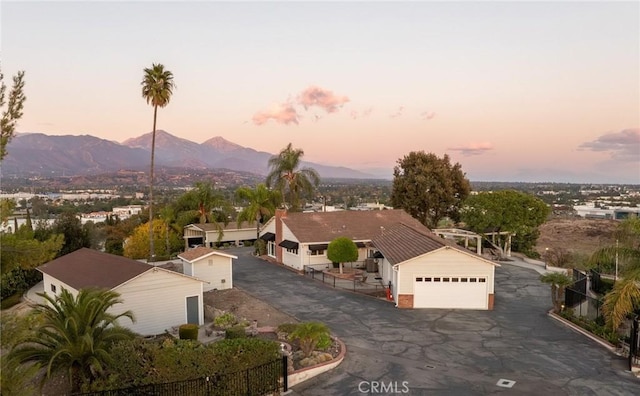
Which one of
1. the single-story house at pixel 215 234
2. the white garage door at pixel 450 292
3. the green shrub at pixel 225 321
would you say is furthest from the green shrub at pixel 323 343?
the single-story house at pixel 215 234

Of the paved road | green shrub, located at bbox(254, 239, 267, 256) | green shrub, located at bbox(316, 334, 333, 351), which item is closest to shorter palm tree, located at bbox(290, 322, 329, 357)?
green shrub, located at bbox(316, 334, 333, 351)

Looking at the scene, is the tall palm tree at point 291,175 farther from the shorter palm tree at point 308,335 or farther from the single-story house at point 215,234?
the shorter palm tree at point 308,335

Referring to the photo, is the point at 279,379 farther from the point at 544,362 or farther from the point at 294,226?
the point at 294,226

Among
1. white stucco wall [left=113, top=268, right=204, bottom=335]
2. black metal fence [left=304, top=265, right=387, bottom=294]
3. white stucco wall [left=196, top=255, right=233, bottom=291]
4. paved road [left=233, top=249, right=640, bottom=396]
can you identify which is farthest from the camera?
black metal fence [left=304, top=265, right=387, bottom=294]

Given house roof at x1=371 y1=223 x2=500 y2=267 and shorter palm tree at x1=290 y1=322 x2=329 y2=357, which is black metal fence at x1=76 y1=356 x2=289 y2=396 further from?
→ house roof at x1=371 y1=223 x2=500 y2=267

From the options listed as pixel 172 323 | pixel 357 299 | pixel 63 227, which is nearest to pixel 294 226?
pixel 357 299

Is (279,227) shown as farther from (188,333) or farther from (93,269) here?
(188,333)

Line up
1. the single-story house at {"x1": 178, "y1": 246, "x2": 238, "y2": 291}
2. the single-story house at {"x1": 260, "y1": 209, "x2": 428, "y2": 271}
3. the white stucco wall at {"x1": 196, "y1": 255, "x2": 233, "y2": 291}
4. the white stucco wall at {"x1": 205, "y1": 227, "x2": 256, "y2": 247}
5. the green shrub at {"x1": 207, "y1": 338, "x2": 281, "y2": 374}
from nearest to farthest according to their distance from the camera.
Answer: the green shrub at {"x1": 207, "y1": 338, "x2": 281, "y2": 374}
the single-story house at {"x1": 178, "y1": 246, "x2": 238, "y2": 291}
the white stucco wall at {"x1": 196, "y1": 255, "x2": 233, "y2": 291}
the single-story house at {"x1": 260, "y1": 209, "x2": 428, "y2": 271}
the white stucco wall at {"x1": 205, "y1": 227, "x2": 256, "y2": 247}
